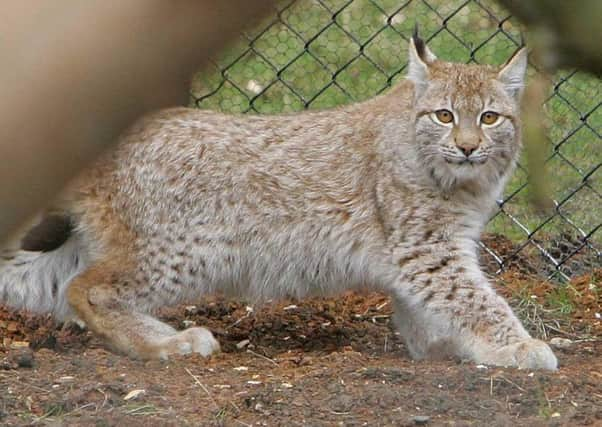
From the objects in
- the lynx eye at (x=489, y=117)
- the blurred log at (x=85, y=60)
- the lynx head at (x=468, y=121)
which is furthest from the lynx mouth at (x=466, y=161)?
the blurred log at (x=85, y=60)

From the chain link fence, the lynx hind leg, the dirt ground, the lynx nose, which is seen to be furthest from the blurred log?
the chain link fence

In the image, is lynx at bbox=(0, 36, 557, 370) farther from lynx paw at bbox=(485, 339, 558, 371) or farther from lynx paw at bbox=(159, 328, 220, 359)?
lynx paw at bbox=(485, 339, 558, 371)

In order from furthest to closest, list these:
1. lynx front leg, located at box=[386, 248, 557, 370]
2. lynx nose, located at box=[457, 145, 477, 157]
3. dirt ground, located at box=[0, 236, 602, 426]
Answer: lynx nose, located at box=[457, 145, 477, 157] → lynx front leg, located at box=[386, 248, 557, 370] → dirt ground, located at box=[0, 236, 602, 426]

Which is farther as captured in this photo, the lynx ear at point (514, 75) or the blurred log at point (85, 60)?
the lynx ear at point (514, 75)

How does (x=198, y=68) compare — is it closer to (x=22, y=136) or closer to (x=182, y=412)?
(x=22, y=136)

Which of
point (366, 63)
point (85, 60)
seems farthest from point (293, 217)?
point (85, 60)

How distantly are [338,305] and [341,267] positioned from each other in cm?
48

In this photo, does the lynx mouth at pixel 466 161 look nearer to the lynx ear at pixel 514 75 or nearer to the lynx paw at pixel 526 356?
the lynx ear at pixel 514 75

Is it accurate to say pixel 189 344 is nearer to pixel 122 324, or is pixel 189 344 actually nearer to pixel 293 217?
pixel 122 324

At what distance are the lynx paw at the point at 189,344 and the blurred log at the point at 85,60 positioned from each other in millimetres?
3053

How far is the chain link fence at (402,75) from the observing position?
443 centimetres

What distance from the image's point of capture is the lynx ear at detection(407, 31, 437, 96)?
3.85 metres

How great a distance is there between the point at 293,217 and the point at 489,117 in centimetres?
76

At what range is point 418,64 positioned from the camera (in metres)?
3.86
